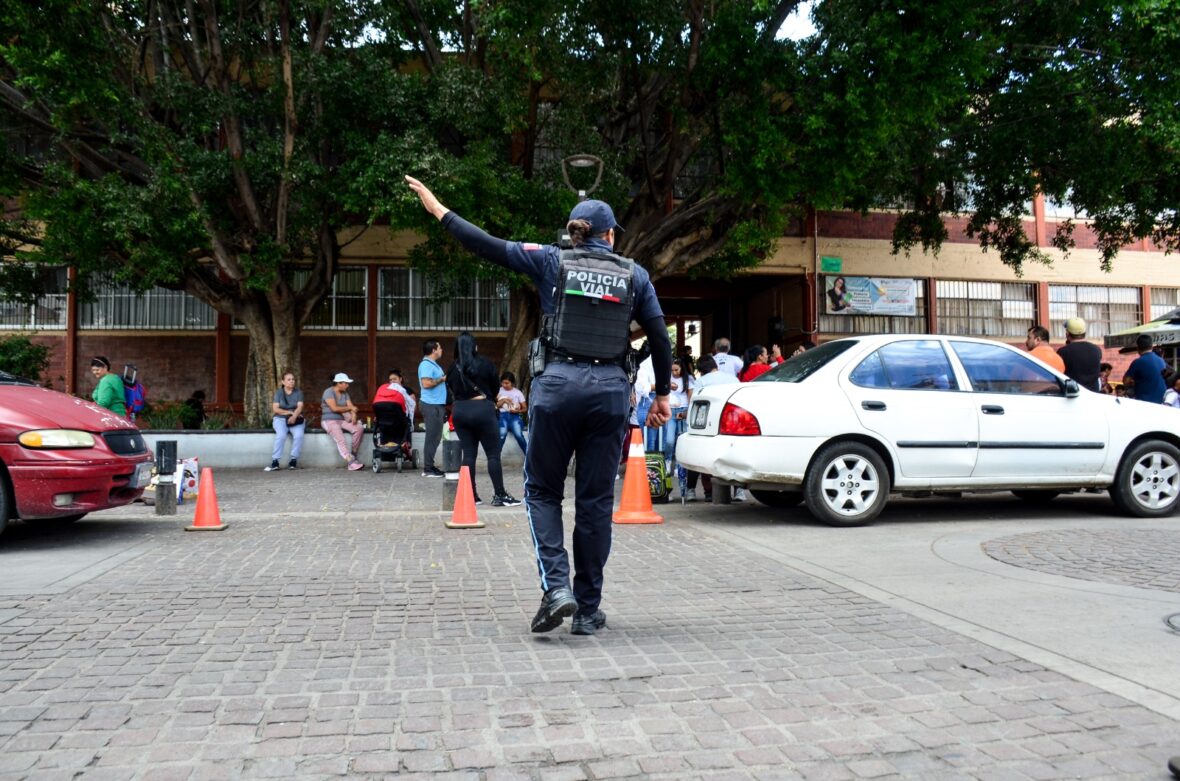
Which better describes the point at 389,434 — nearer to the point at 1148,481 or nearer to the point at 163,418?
the point at 163,418

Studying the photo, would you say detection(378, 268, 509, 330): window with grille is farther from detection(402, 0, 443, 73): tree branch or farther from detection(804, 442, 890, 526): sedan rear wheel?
detection(804, 442, 890, 526): sedan rear wheel

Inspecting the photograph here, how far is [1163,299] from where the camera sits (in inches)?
962

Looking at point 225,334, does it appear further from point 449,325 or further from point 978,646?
point 978,646

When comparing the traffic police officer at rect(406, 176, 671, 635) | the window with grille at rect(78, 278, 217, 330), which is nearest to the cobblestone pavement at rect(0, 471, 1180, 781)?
the traffic police officer at rect(406, 176, 671, 635)

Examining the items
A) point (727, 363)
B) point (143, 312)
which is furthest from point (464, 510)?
point (143, 312)

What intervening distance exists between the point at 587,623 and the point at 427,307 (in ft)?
58.8

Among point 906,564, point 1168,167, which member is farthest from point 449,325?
point 906,564

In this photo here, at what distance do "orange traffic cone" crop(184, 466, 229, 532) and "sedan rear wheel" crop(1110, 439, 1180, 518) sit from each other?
7987 millimetres

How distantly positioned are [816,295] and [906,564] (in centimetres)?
1710

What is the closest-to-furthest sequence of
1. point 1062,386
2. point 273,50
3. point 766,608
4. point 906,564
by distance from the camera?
point 766,608
point 906,564
point 1062,386
point 273,50

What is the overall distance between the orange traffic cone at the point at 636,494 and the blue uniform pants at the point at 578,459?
3.70m

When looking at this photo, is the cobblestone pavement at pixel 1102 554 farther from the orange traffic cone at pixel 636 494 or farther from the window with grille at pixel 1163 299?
the window with grille at pixel 1163 299

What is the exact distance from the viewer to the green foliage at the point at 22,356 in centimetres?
1748

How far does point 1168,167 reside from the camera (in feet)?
48.4
